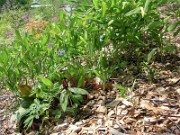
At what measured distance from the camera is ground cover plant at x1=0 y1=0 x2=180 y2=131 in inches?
85.4

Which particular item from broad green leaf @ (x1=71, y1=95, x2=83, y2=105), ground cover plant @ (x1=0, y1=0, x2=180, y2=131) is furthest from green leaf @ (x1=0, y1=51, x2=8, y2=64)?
broad green leaf @ (x1=71, y1=95, x2=83, y2=105)

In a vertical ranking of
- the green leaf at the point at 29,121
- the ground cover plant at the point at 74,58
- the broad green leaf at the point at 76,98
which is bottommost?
the green leaf at the point at 29,121

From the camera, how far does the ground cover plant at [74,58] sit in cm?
217

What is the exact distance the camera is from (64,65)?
2355 mm

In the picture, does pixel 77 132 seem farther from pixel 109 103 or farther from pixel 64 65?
pixel 64 65

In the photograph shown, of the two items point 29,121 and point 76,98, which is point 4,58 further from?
point 76,98

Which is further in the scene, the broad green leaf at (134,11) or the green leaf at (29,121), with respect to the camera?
the broad green leaf at (134,11)

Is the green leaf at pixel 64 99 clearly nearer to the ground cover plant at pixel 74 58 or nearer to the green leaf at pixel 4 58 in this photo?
the ground cover plant at pixel 74 58

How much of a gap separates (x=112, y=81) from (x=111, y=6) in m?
0.56

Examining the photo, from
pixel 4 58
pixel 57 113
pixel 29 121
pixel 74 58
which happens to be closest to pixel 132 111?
pixel 57 113

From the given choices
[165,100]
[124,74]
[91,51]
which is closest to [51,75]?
[91,51]

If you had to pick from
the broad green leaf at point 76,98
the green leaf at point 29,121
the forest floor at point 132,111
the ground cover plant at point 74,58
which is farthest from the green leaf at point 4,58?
the broad green leaf at point 76,98

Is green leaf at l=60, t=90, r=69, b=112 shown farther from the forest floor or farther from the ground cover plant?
the forest floor

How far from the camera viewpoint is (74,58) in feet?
8.59
